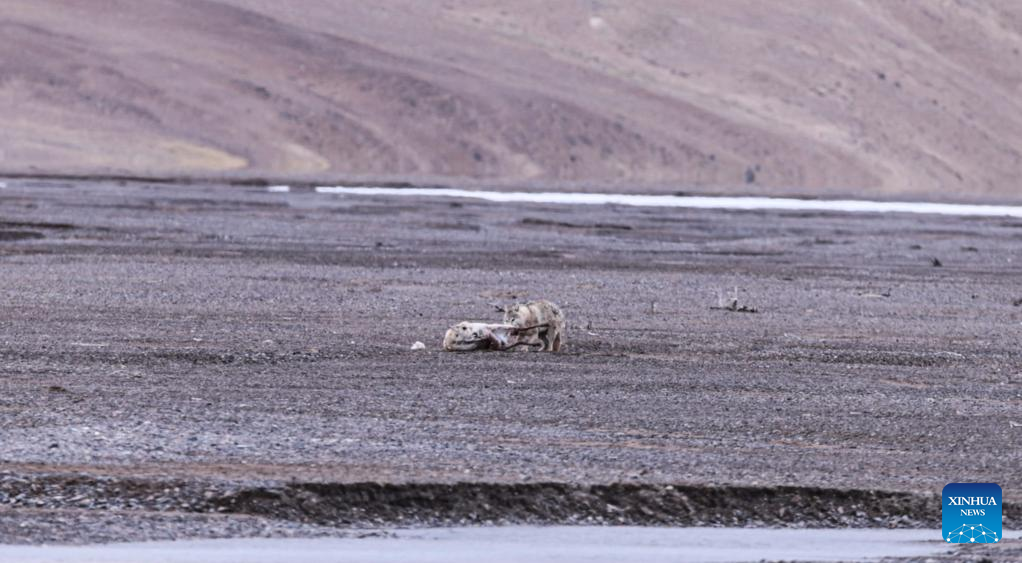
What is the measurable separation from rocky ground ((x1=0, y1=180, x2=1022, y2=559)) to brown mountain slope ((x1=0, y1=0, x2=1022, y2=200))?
48259 millimetres

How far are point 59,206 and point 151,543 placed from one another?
31045 mm

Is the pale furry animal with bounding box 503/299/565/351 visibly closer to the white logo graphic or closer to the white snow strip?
the white logo graphic

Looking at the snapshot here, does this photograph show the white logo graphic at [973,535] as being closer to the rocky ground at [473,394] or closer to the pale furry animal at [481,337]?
the rocky ground at [473,394]

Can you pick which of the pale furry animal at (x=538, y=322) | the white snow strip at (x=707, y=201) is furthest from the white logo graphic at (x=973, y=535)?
the white snow strip at (x=707, y=201)

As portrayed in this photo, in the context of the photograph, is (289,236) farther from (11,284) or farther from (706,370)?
(706,370)

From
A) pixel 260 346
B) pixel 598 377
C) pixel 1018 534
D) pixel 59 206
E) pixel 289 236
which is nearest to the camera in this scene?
pixel 1018 534

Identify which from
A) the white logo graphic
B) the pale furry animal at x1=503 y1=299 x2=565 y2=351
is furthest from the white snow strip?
the white logo graphic

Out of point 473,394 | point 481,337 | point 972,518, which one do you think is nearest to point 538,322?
point 481,337

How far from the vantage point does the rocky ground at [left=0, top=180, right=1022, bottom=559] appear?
852cm

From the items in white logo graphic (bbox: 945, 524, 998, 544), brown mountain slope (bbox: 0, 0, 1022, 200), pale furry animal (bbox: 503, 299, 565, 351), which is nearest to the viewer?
white logo graphic (bbox: 945, 524, 998, 544)

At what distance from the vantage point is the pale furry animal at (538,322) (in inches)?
542

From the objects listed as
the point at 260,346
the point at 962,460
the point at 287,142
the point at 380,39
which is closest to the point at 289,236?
the point at 260,346

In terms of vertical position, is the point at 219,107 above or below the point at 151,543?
below

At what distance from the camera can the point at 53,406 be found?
411 inches
